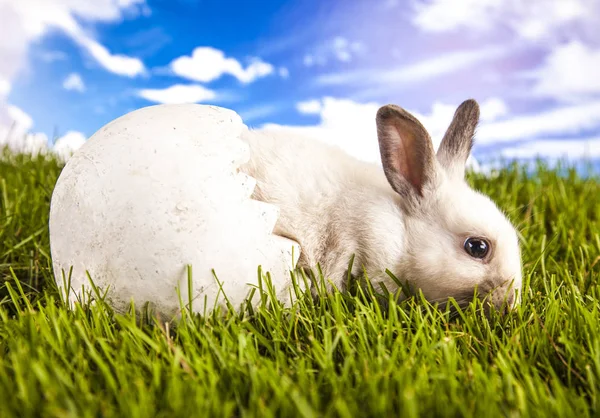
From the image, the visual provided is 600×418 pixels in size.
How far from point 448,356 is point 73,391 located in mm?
1377

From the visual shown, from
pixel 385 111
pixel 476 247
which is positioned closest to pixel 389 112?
pixel 385 111

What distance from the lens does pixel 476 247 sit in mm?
3102

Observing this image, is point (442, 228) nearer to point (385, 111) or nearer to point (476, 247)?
point (476, 247)

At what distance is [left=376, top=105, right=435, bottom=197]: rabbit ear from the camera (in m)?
3.16

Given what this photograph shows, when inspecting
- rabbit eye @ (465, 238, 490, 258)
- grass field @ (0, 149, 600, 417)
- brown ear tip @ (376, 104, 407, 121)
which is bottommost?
grass field @ (0, 149, 600, 417)

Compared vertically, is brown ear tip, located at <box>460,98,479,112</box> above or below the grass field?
above

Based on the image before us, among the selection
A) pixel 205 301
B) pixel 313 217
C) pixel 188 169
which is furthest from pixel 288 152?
pixel 205 301

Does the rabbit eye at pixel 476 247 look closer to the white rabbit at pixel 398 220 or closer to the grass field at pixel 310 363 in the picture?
the white rabbit at pixel 398 220

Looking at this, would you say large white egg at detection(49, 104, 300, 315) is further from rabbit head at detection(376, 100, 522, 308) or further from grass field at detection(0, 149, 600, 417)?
rabbit head at detection(376, 100, 522, 308)

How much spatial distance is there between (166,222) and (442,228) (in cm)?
148

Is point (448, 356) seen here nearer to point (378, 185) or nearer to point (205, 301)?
point (205, 301)

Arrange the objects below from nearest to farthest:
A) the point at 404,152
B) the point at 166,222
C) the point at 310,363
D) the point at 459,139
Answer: the point at 310,363 < the point at 166,222 < the point at 404,152 < the point at 459,139

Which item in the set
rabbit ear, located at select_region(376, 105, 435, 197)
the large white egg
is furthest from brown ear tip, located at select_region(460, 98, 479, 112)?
the large white egg

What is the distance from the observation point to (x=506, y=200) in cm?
513
